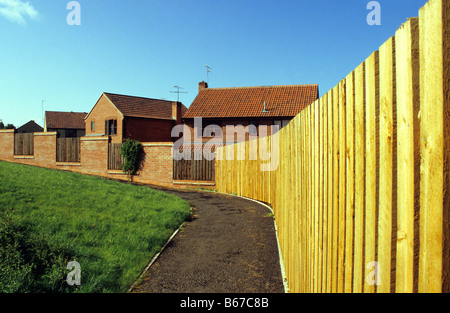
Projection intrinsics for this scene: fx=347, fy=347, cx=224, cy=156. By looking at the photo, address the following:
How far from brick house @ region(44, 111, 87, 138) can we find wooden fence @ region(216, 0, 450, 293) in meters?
61.6

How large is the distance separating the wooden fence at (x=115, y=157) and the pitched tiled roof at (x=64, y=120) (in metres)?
39.5

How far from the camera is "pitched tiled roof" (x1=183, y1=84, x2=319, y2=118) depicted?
3002 centimetres

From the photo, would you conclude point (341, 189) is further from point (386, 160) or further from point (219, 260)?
point (219, 260)

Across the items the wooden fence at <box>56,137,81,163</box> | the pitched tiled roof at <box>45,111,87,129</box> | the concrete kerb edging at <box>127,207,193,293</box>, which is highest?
the pitched tiled roof at <box>45,111,87,129</box>

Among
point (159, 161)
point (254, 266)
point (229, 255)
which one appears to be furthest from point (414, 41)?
point (159, 161)

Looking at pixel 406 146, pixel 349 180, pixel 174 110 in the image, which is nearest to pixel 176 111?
pixel 174 110

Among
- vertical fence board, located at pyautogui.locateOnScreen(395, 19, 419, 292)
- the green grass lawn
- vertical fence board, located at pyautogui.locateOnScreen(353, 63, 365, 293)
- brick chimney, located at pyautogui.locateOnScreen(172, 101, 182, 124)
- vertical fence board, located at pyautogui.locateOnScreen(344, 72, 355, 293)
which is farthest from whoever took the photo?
brick chimney, located at pyautogui.locateOnScreen(172, 101, 182, 124)

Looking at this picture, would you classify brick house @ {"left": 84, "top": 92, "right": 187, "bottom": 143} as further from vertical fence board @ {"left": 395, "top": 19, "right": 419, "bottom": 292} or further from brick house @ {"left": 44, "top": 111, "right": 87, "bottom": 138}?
vertical fence board @ {"left": 395, "top": 19, "right": 419, "bottom": 292}

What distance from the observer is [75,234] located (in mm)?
6488

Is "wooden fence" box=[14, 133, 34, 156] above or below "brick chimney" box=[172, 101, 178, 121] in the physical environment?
below

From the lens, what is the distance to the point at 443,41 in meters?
1.20

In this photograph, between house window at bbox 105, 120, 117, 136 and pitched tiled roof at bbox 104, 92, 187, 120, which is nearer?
house window at bbox 105, 120, 117, 136

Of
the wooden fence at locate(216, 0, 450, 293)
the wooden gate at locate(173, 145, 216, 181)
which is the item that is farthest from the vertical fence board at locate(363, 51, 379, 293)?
the wooden gate at locate(173, 145, 216, 181)
